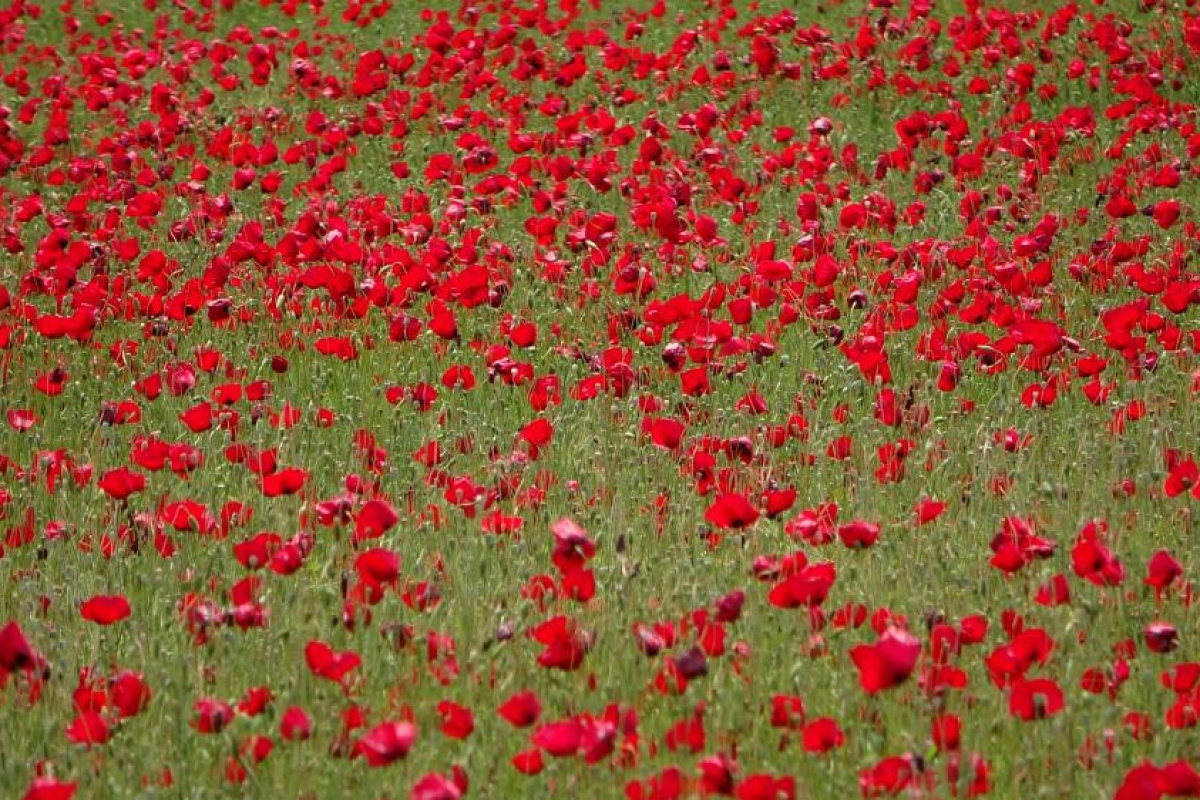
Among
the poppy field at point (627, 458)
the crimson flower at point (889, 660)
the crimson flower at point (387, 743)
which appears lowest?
the poppy field at point (627, 458)

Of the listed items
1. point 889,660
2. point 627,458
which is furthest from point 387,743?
point 627,458

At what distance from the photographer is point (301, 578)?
3.96 m

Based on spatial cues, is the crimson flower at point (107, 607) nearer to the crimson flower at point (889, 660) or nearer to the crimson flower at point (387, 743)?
the crimson flower at point (387, 743)

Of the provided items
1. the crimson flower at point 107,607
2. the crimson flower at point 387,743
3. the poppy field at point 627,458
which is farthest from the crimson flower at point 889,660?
the crimson flower at point 107,607

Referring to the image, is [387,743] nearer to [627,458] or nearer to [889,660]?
[889,660]

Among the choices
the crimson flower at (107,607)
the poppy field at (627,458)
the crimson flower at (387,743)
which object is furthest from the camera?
the crimson flower at (107,607)

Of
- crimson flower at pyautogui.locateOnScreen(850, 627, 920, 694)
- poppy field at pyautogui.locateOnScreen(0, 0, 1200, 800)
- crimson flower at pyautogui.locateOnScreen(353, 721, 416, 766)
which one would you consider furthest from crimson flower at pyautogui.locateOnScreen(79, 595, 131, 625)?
crimson flower at pyautogui.locateOnScreen(850, 627, 920, 694)

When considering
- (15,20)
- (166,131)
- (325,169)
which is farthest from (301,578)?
(15,20)

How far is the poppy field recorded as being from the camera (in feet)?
10.3

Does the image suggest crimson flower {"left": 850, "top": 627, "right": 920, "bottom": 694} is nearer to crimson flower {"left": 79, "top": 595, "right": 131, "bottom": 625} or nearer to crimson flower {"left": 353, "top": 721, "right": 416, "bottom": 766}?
crimson flower {"left": 353, "top": 721, "right": 416, "bottom": 766}

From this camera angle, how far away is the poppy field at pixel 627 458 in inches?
123

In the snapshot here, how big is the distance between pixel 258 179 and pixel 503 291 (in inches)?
122

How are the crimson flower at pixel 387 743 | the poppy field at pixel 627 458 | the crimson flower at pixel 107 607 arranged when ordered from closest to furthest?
the crimson flower at pixel 387 743
the poppy field at pixel 627 458
the crimson flower at pixel 107 607

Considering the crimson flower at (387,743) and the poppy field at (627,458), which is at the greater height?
the crimson flower at (387,743)
